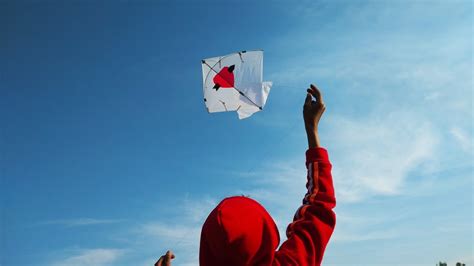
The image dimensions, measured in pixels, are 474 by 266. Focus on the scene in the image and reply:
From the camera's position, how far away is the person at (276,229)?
2.79 meters

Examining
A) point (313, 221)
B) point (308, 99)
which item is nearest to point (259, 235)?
point (313, 221)

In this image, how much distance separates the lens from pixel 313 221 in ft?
11.8

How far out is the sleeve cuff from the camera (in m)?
3.95

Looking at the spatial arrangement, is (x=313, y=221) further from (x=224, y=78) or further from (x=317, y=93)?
(x=224, y=78)

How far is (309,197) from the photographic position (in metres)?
3.79

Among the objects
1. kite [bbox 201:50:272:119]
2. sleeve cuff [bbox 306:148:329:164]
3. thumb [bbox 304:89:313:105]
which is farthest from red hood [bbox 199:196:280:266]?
kite [bbox 201:50:272:119]

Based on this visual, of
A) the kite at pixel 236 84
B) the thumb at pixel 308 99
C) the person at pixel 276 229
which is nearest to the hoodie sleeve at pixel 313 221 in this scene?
the person at pixel 276 229

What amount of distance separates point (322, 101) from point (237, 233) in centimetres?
227

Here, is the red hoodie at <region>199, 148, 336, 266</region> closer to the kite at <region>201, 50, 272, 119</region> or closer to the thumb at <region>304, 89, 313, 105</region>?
the thumb at <region>304, 89, 313, 105</region>

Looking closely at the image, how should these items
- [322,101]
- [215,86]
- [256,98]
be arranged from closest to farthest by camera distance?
1. [322,101]
2. [256,98]
3. [215,86]

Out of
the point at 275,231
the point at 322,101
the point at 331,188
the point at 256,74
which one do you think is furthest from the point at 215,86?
the point at 275,231

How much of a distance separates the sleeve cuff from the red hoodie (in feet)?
1.16

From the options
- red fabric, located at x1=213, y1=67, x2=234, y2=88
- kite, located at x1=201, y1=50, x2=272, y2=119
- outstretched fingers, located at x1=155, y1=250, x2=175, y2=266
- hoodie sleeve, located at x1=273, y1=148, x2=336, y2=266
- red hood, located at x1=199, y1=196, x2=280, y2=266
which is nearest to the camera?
red hood, located at x1=199, y1=196, x2=280, y2=266

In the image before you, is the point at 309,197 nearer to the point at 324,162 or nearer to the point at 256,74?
the point at 324,162
